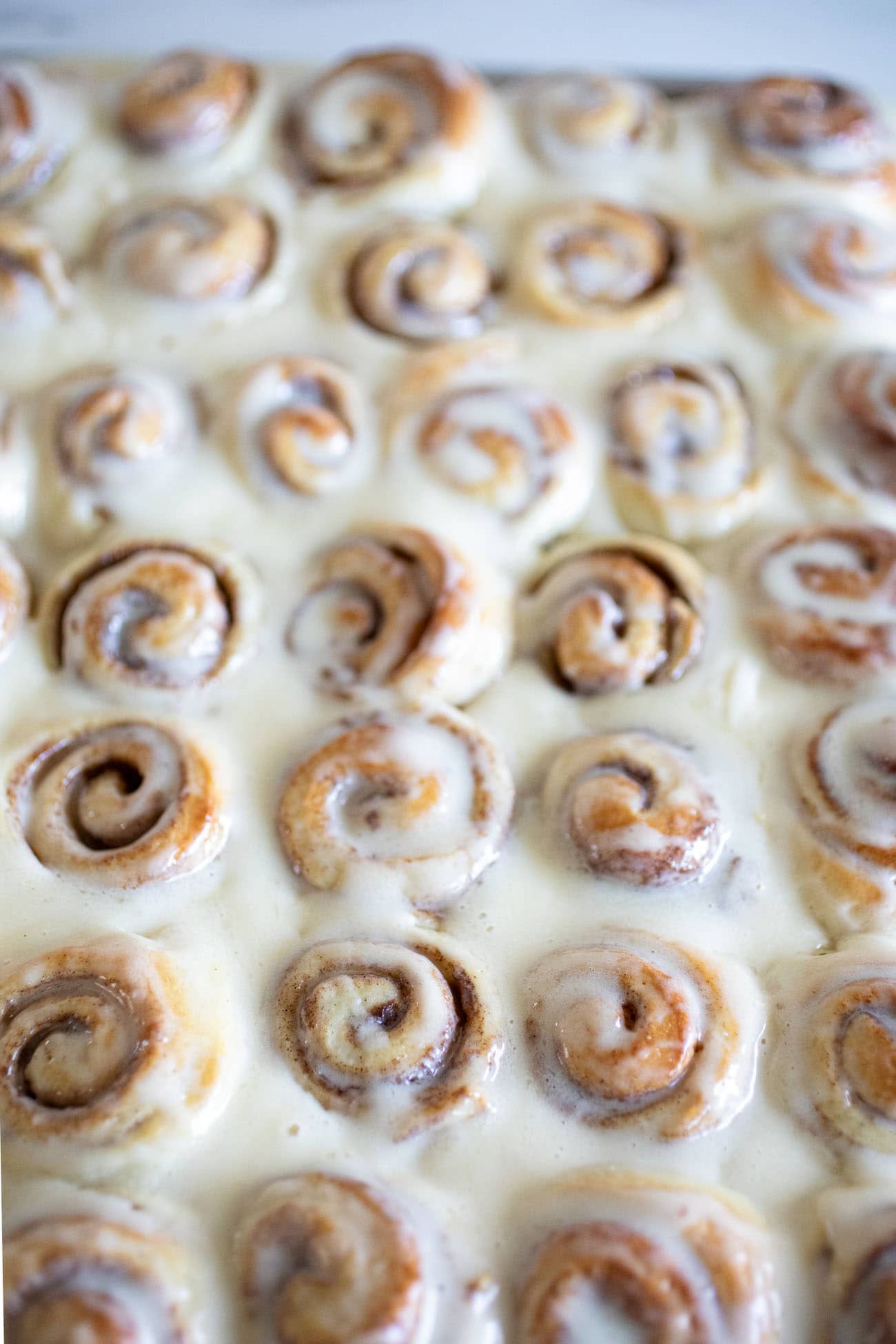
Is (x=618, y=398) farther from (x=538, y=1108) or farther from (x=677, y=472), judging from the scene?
(x=538, y=1108)

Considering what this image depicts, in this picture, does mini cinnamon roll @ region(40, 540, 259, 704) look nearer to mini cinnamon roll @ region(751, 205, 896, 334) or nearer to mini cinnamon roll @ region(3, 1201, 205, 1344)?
mini cinnamon roll @ region(3, 1201, 205, 1344)

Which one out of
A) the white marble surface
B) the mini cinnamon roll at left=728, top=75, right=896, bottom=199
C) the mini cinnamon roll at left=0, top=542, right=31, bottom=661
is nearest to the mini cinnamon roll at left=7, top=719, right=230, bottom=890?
the mini cinnamon roll at left=0, top=542, right=31, bottom=661

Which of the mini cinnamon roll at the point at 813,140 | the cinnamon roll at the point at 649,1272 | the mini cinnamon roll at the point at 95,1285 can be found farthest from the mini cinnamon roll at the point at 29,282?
the cinnamon roll at the point at 649,1272

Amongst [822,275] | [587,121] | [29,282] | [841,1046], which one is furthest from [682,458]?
[29,282]

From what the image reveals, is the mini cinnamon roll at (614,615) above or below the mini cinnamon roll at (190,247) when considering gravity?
below

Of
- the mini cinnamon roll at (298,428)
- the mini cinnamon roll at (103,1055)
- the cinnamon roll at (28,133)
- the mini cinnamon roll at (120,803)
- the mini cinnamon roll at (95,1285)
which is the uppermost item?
the cinnamon roll at (28,133)

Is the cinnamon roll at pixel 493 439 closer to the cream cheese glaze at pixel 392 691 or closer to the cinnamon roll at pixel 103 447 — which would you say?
the cream cheese glaze at pixel 392 691

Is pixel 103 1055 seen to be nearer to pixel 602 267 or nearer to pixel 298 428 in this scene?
pixel 298 428

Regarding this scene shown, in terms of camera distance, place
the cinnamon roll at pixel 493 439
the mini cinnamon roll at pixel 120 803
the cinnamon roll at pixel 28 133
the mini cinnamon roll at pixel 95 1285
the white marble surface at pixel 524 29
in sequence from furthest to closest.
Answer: the white marble surface at pixel 524 29 → the cinnamon roll at pixel 28 133 → the cinnamon roll at pixel 493 439 → the mini cinnamon roll at pixel 120 803 → the mini cinnamon roll at pixel 95 1285
